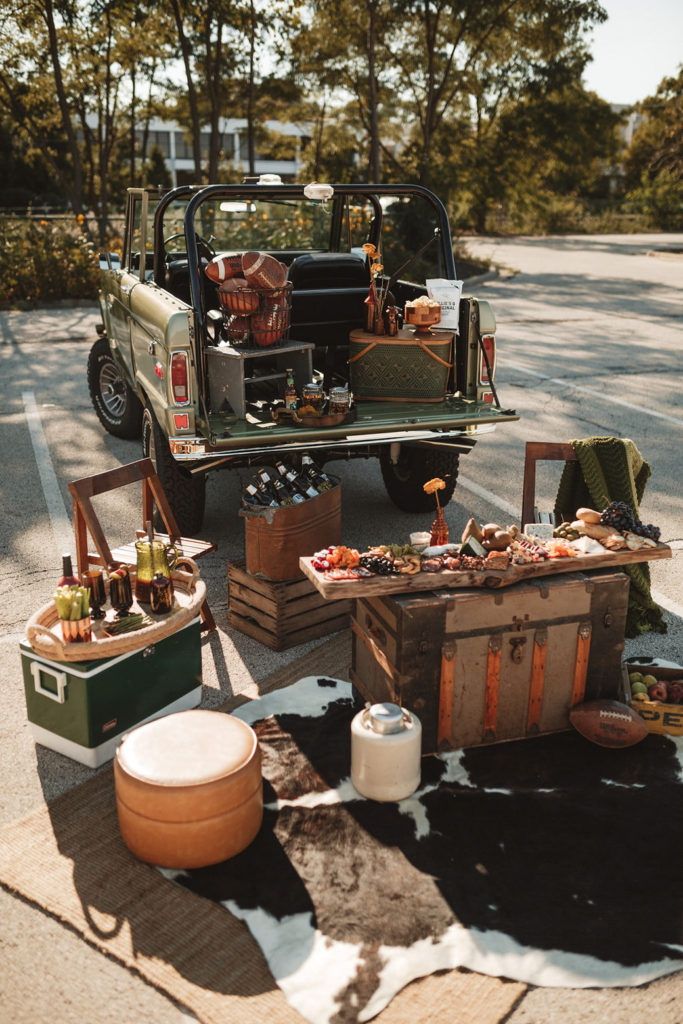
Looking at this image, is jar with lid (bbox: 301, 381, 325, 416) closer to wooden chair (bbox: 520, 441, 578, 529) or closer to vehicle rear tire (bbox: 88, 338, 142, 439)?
wooden chair (bbox: 520, 441, 578, 529)

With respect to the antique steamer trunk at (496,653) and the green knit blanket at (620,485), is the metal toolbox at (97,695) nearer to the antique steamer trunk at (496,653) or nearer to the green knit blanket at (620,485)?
the antique steamer trunk at (496,653)

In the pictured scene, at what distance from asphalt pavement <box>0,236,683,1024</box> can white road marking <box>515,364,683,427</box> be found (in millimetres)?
22

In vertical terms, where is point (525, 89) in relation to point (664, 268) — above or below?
above

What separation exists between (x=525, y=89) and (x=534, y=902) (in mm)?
27468

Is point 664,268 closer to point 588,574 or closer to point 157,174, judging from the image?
point 588,574

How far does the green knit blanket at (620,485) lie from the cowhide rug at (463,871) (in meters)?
0.97

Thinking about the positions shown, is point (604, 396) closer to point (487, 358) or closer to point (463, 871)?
point (487, 358)

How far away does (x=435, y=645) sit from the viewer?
3.46 m

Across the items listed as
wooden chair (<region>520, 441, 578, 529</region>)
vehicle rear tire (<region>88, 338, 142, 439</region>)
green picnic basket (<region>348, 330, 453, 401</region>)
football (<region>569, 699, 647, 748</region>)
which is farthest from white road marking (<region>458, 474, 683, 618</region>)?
vehicle rear tire (<region>88, 338, 142, 439</region>)

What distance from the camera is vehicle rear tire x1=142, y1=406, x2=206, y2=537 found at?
524 cm

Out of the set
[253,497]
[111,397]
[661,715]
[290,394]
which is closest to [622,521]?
[661,715]

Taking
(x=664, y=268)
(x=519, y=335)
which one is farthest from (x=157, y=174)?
(x=519, y=335)

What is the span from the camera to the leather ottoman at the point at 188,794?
2.84 m

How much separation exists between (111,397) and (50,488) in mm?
1533
